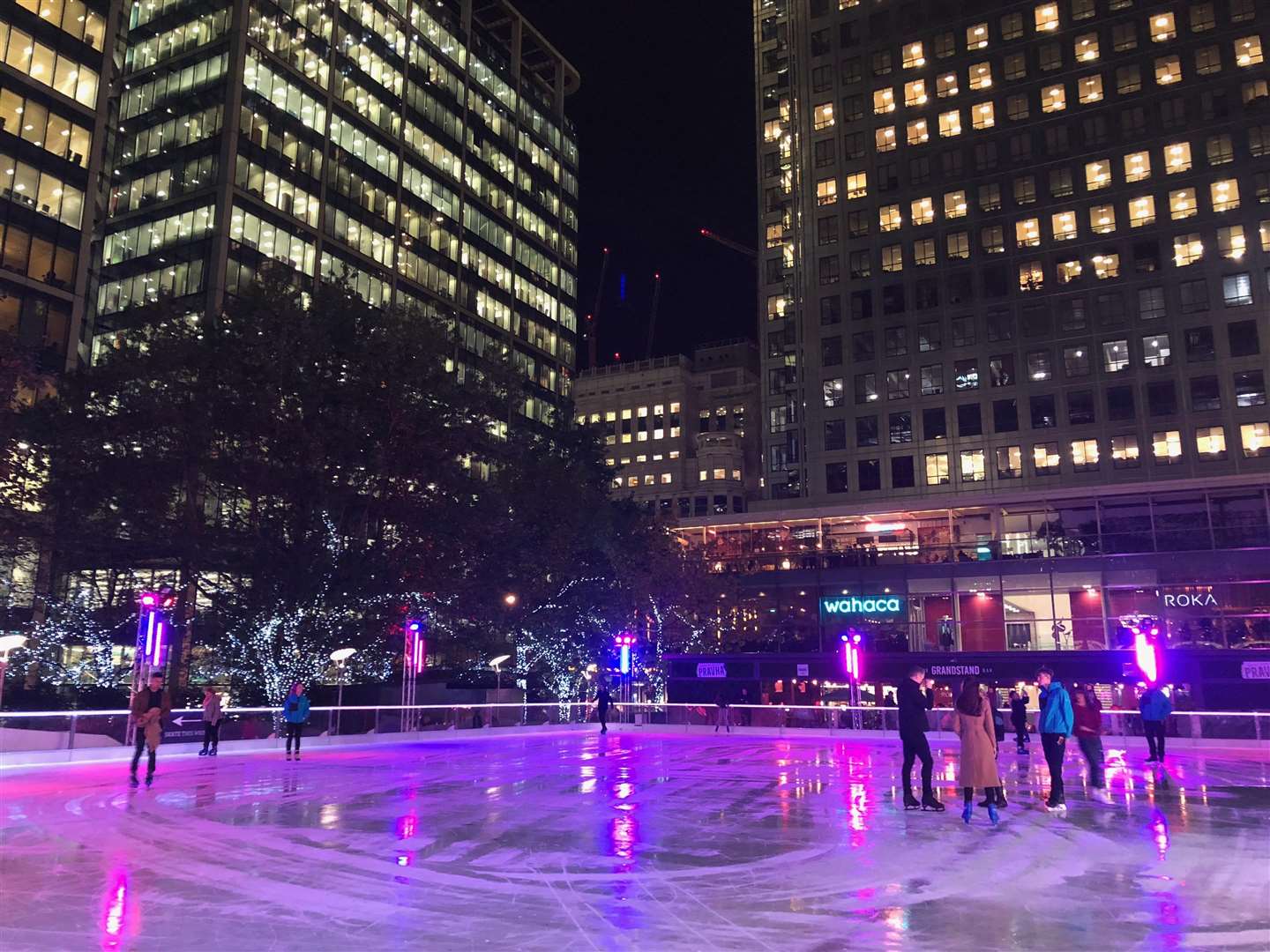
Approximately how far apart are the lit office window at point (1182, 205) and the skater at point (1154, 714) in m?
53.9

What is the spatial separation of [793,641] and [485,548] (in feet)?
77.0

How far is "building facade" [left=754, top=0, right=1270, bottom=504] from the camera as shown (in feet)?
199

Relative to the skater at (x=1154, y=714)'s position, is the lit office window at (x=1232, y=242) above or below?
above

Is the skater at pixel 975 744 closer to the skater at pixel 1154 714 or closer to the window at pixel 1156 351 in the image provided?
the skater at pixel 1154 714

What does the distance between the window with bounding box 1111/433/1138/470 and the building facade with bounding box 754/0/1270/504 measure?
16 centimetres

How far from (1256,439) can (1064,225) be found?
19017mm

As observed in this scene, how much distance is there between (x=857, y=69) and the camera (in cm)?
7525

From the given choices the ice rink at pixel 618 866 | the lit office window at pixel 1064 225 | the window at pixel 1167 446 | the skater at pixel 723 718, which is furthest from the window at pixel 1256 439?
the ice rink at pixel 618 866

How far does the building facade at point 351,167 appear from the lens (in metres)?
62.8

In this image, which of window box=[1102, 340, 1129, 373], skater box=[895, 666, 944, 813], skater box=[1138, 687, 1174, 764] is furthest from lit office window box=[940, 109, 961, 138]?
skater box=[895, 666, 944, 813]

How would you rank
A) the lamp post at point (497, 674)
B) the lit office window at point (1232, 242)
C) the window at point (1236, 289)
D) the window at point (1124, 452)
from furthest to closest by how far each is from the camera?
the window at point (1124, 452)
the lit office window at point (1232, 242)
the window at point (1236, 289)
the lamp post at point (497, 674)

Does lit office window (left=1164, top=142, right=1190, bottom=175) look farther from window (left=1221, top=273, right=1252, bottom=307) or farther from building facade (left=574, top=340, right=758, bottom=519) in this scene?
building facade (left=574, top=340, right=758, bottom=519)

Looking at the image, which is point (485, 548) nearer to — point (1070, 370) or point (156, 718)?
point (156, 718)

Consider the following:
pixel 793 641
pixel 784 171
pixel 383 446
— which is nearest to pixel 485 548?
pixel 383 446
